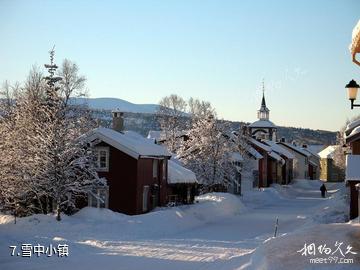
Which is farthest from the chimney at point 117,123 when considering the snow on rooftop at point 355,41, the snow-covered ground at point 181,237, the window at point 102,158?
the snow on rooftop at point 355,41

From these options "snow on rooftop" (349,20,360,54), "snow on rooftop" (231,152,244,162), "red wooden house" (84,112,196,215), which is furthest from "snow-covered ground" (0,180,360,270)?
"snow on rooftop" (231,152,244,162)

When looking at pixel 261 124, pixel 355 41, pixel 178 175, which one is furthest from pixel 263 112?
pixel 355 41

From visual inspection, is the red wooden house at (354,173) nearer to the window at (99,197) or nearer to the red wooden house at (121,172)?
the red wooden house at (121,172)

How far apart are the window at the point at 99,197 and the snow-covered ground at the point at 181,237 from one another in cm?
261

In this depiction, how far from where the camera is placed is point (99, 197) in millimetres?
33688

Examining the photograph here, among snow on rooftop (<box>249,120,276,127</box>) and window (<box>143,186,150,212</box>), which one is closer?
window (<box>143,186,150,212</box>)

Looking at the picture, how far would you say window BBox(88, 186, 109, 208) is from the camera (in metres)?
33.8

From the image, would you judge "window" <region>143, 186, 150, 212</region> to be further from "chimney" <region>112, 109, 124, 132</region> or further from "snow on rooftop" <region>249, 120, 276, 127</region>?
"snow on rooftop" <region>249, 120, 276, 127</region>

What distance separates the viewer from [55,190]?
1184 inches

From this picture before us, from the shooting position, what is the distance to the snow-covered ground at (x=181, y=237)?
14.8 m

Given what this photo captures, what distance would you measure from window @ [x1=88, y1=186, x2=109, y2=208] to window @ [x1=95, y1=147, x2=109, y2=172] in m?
1.34

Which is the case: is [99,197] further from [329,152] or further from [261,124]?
[329,152]

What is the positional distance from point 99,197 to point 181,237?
8.40m

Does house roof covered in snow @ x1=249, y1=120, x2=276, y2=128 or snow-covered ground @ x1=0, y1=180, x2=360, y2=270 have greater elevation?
house roof covered in snow @ x1=249, y1=120, x2=276, y2=128
